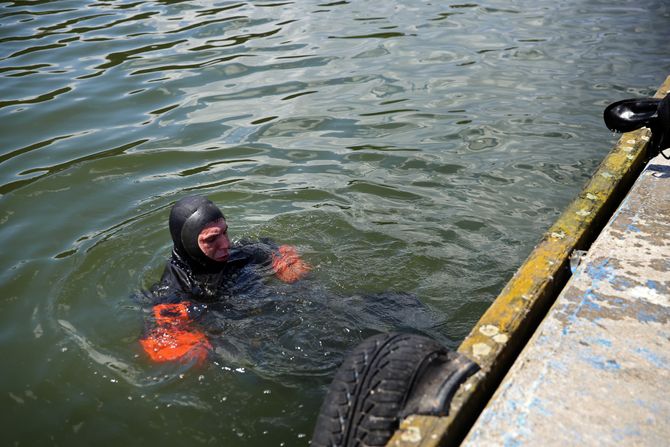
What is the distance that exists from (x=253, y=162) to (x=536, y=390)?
5537mm

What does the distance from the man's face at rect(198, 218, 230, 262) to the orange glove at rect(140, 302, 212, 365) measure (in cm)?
49

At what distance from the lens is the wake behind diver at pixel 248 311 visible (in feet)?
15.2

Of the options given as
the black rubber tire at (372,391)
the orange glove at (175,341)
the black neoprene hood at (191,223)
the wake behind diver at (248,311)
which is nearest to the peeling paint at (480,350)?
the black rubber tire at (372,391)

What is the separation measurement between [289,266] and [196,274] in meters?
0.76

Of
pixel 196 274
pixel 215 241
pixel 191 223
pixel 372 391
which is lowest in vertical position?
pixel 196 274

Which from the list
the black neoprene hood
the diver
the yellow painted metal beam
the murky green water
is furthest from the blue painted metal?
the black neoprene hood

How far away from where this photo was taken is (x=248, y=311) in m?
4.98

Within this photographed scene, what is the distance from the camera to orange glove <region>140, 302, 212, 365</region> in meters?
4.55

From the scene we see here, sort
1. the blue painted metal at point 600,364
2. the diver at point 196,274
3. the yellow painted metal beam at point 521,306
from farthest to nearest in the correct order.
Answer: the diver at point 196,274 → the yellow painted metal beam at point 521,306 → the blue painted metal at point 600,364

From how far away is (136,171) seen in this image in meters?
7.64

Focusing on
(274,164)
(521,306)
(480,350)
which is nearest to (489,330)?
(480,350)

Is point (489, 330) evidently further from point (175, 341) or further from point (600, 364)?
point (175, 341)

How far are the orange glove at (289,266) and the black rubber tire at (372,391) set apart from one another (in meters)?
2.25

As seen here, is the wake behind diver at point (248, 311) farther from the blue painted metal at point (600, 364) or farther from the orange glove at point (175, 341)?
the blue painted metal at point (600, 364)
